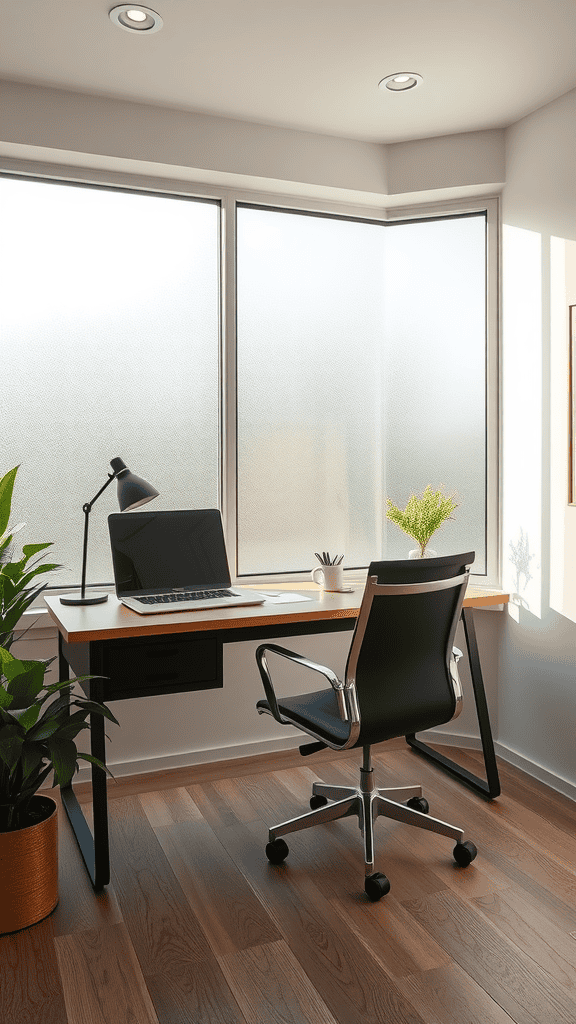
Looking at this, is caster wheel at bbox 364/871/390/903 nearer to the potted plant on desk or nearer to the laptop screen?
the potted plant on desk

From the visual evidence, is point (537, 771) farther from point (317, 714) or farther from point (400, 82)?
point (400, 82)

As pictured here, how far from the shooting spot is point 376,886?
2.11m

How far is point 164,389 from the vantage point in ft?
10.4

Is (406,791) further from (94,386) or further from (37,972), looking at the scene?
(94,386)

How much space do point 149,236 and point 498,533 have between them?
194 cm

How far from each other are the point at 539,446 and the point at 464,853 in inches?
60.8

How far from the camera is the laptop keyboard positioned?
252 cm

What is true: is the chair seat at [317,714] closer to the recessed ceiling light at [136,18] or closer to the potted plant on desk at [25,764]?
the potted plant on desk at [25,764]

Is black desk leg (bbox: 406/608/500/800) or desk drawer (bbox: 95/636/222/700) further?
black desk leg (bbox: 406/608/500/800)

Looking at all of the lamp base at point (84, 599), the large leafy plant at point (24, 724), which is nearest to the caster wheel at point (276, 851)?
the large leafy plant at point (24, 724)

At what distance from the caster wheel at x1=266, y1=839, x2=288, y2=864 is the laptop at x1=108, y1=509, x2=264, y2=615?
75 cm

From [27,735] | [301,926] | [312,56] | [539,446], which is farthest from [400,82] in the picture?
[301,926]

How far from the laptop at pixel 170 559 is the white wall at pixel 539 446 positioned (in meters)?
1.16

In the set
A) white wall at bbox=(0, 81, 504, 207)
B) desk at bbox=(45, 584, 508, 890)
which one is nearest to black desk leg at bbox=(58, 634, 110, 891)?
desk at bbox=(45, 584, 508, 890)
